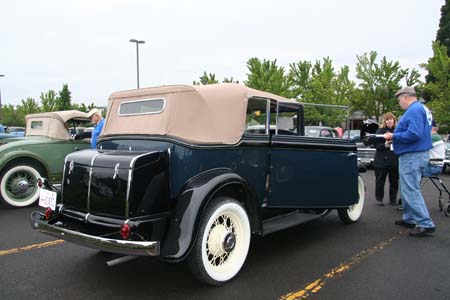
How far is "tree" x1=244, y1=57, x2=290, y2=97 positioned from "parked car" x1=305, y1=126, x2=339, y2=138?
18.6 m

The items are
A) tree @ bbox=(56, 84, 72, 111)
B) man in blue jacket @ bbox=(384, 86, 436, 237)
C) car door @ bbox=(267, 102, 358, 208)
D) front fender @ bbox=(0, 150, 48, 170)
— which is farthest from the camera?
tree @ bbox=(56, 84, 72, 111)

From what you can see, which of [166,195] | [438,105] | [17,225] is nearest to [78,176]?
[166,195]

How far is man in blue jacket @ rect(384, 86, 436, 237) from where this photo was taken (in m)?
5.01

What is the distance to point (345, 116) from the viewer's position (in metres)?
5.38

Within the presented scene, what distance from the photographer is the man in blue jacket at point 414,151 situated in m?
5.01

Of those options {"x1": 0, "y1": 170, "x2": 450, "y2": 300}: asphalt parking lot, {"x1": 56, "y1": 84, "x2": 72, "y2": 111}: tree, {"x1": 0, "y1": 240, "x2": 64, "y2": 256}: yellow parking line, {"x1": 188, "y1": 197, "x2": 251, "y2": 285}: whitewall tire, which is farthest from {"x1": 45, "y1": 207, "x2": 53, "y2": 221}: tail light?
{"x1": 56, "y1": 84, "x2": 72, "y2": 111}: tree

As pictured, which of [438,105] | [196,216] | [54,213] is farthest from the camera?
[438,105]

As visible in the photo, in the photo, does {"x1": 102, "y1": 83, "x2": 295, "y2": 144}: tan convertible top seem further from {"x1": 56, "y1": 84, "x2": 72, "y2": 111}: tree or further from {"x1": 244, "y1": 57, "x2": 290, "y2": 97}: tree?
{"x1": 56, "y1": 84, "x2": 72, "y2": 111}: tree

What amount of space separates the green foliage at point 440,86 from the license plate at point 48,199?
19467mm

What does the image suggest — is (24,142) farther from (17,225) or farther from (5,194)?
(17,225)

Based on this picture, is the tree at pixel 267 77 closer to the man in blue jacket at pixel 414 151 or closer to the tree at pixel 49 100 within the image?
the man in blue jacket at pixel 414 151

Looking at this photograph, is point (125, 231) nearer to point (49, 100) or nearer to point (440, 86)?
point (440, 86)

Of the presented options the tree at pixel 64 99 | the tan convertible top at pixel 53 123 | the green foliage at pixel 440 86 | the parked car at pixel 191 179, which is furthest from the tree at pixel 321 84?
the tree at pixel 64 99

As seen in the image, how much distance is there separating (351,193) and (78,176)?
344 cm
